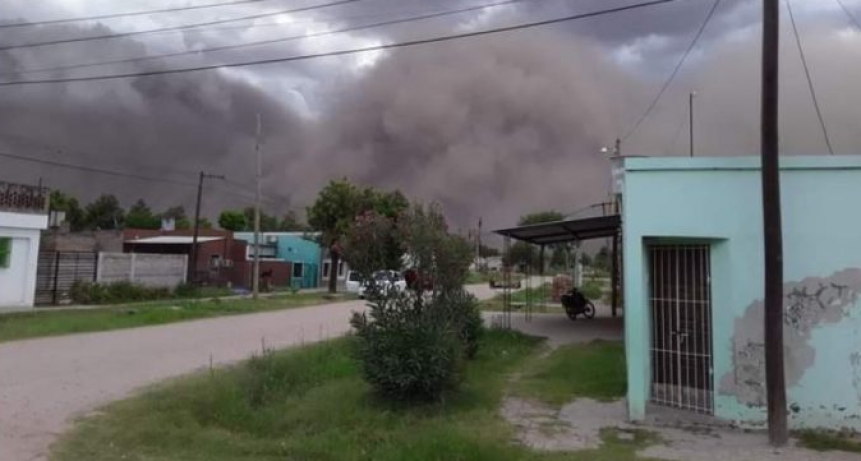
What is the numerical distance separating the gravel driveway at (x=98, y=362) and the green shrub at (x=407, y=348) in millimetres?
3900

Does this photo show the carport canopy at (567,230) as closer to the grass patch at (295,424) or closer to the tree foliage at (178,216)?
the grass patch at (295,424)

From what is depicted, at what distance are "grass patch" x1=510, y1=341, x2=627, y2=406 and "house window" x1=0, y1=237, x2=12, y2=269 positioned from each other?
854 inches

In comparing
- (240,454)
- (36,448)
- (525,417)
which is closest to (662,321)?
(525,417)

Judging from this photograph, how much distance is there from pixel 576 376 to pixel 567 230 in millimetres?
10706

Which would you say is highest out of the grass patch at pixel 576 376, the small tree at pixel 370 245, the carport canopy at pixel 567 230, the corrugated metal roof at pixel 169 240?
the corrugated metal roof at pixel 169 240

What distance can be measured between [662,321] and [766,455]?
9.20ft

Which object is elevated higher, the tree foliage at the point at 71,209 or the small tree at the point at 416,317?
the tree foliage at the point at 71,209

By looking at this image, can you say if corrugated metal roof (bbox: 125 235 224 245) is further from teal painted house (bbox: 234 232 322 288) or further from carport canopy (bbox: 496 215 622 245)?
carport canopy (bbox: 496 215 622 245)

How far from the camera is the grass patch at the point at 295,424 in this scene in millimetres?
7527

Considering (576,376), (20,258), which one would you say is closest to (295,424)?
(576,376)

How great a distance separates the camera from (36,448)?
303 inches

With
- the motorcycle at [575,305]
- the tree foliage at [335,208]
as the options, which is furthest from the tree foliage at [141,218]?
the motorcycle at [575,305]

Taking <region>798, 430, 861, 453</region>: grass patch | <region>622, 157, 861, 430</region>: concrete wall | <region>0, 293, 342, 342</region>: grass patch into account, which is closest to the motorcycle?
<region>0, 293, 342, 342</region>: grass patch

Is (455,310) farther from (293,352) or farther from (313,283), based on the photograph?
(313,283)
